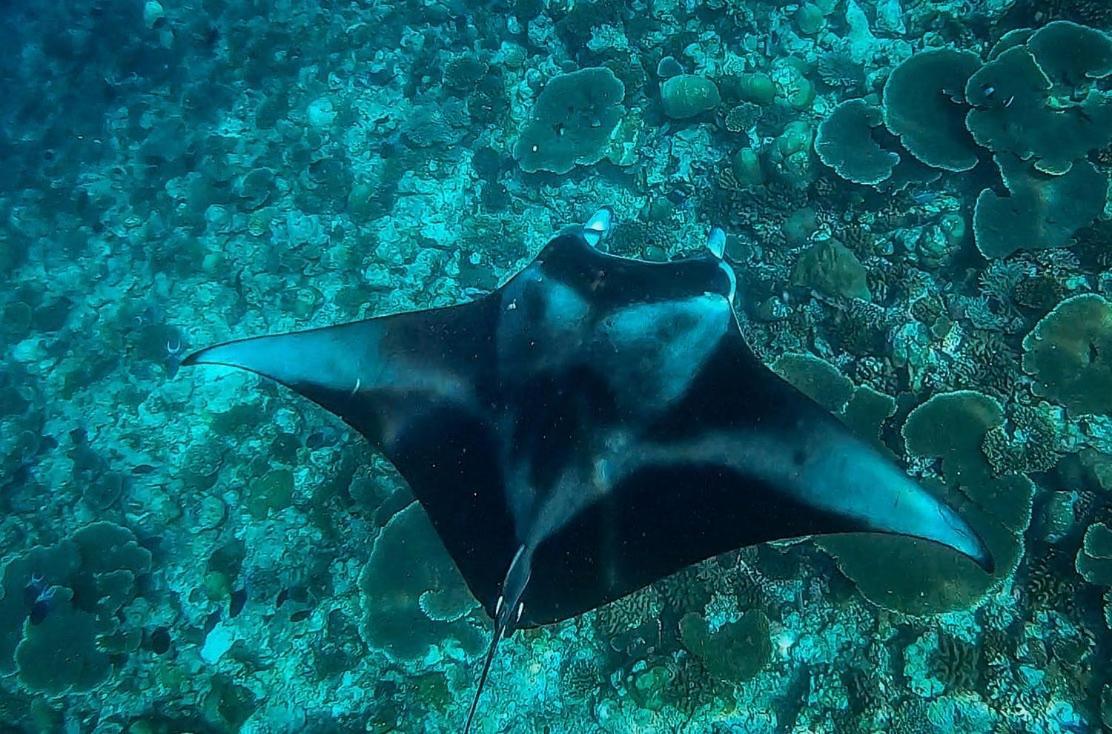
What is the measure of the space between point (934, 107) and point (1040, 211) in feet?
3.91

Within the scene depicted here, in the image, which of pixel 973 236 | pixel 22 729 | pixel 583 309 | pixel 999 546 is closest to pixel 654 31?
pixel 973 236

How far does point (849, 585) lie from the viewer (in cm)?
418

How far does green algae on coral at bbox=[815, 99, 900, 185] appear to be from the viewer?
5027 mm

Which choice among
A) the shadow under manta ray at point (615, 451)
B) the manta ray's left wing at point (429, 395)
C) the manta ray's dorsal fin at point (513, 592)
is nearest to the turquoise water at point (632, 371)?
the shadow under manta ray at point (615, 451)

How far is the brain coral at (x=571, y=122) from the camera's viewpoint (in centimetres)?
611

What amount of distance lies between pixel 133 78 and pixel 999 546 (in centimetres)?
1153

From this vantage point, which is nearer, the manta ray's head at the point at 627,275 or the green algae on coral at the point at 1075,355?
the manta ray's head at the point at 627,275

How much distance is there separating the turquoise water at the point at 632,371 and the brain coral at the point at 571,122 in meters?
0.03

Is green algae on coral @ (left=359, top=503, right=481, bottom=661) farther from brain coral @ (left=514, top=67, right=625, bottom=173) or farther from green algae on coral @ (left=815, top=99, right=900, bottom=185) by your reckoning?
green algae on coral @ (left=815, top=99, right=900, bottom=185)

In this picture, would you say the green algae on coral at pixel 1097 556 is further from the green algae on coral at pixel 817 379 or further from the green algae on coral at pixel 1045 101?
the green algae on coral at pixel 1045 101

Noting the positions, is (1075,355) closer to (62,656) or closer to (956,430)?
(956,430)

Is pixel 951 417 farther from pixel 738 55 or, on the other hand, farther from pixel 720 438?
pixel 738 55

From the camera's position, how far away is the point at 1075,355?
4094mm

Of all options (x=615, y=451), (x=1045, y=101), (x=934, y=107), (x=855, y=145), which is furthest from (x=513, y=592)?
(x=1045, y=101)
